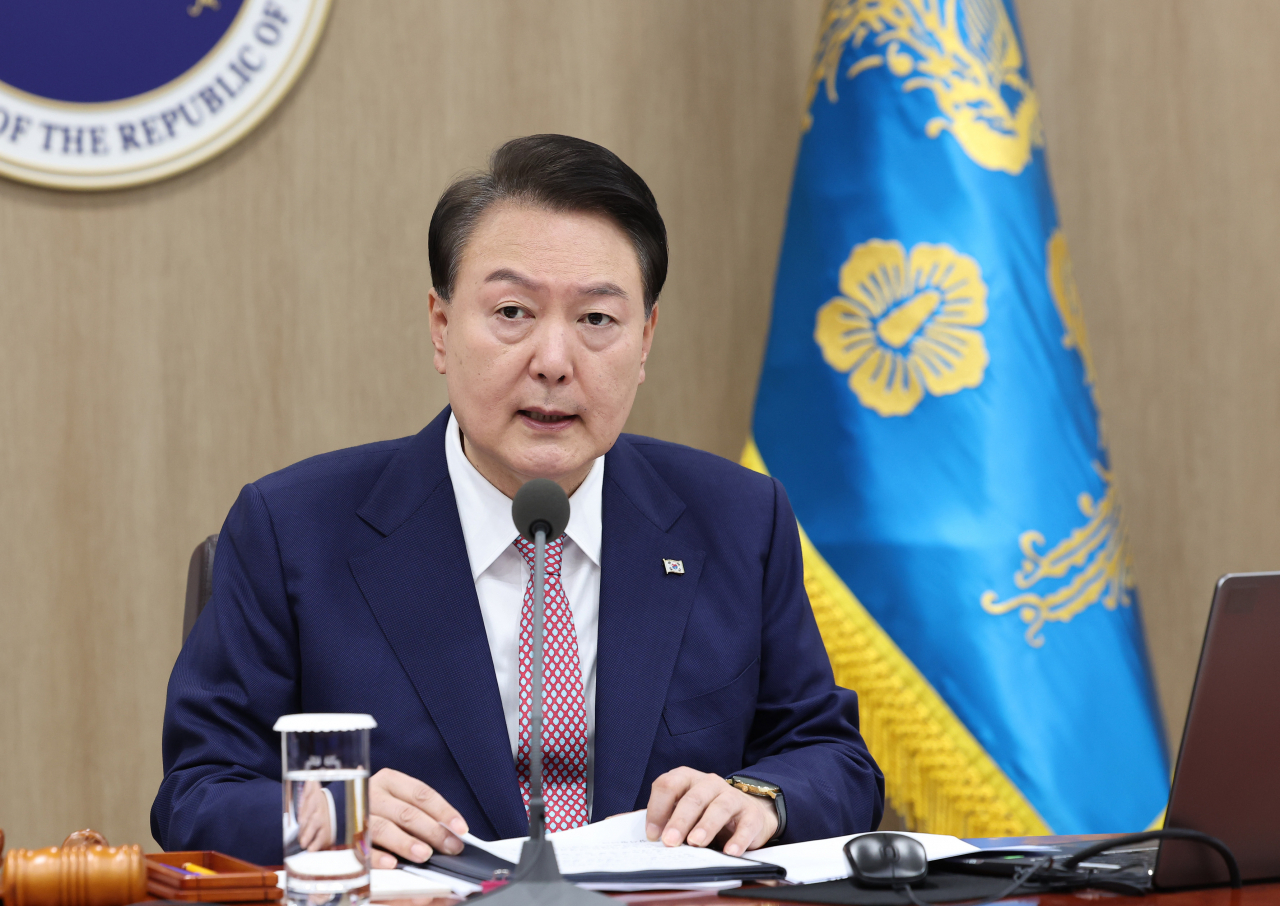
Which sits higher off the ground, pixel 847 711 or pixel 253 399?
pixel 253 399

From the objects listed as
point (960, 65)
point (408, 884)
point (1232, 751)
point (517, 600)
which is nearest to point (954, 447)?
point (960, 65)

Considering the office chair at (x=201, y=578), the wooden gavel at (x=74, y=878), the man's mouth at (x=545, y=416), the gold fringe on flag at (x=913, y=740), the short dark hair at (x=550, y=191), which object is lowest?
the gold fringe on flag at (x=913, y=740)

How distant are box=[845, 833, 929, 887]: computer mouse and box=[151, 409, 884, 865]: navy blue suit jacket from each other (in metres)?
0.27

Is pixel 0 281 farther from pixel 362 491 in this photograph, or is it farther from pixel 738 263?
pixel 738 263

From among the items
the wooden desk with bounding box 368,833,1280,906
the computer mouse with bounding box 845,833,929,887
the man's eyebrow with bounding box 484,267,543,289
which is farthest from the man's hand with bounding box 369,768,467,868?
the man's eyebrow with bounding box 484,267,543,289

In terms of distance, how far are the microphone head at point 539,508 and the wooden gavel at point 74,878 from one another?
0.40m

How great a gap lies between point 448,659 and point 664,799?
14.0 inches

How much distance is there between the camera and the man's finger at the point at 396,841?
113 cm

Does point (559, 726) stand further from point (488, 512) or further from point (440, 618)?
point (488, 512)

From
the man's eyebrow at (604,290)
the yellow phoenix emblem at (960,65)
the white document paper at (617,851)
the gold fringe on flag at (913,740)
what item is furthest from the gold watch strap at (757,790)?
the yellow phoenix emblem at (960,65)

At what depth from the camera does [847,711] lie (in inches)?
63.4

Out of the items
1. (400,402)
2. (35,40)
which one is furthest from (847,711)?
(35,40)

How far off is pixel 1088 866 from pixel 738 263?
2.09m

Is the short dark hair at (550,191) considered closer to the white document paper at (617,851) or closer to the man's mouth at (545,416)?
the man's mouth at (545,416)
